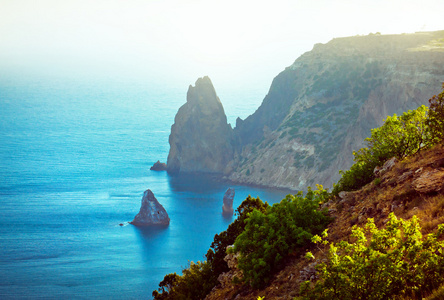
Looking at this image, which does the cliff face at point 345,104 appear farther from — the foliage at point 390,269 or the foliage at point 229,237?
the foliage at point 390,269

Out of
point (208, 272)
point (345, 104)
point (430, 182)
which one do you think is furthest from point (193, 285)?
point (345, 104)

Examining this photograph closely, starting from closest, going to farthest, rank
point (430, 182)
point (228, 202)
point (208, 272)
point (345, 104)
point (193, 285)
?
point (430, 182), point (193, 285), point (208, 272), point (228, 202), point (345, 104)

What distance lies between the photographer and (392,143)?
125 feet

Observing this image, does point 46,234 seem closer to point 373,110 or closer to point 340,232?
point 373,110

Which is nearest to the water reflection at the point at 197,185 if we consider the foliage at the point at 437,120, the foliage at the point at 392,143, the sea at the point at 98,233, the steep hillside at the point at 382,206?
the sea at the point at 98,233

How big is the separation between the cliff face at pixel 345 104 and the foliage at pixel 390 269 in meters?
135

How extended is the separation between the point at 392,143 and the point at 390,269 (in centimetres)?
2199

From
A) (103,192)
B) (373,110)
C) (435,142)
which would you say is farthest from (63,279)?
(373,110)

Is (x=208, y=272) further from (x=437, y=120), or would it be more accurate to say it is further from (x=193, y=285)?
(x=437, y=120)

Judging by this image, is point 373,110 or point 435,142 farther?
point 373,110

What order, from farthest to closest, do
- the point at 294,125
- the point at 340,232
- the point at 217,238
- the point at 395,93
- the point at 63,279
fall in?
1. the point at 294,125
2. the point at 395,93
3. the point at 63,279
4. the point at 217,238
5. the point at 340,232

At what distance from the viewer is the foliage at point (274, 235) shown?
3109cm

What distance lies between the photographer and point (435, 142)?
116 feet

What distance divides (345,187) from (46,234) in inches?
4705
